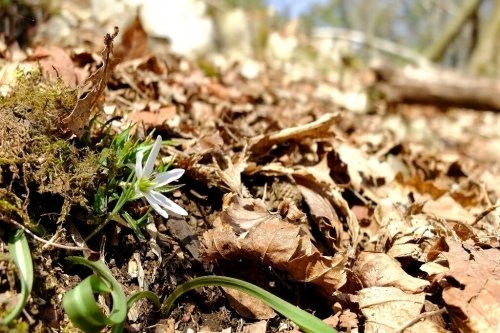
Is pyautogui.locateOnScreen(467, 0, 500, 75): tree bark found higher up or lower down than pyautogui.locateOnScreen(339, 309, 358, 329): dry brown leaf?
lower down

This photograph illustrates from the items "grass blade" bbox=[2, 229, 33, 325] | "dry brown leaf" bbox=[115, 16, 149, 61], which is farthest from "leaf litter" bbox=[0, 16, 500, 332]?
"dry brown leaf" bbox=[115, 16, 149, 61]

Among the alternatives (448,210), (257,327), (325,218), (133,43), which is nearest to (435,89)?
(448,210)

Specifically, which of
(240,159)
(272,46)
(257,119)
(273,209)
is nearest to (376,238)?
(273,209)

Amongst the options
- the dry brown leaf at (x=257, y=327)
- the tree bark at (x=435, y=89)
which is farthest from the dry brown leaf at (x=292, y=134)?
the tree bark at (x=435, y=89)

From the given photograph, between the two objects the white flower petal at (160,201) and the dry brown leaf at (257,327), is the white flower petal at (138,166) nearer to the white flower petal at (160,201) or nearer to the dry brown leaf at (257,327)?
the white flower petal at (160,201)

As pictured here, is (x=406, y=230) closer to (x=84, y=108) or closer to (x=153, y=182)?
(x=153, y=182)

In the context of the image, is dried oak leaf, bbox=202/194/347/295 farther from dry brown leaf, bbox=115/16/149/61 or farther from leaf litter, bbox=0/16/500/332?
dry brown leaf, bbox=115/16/149/61
